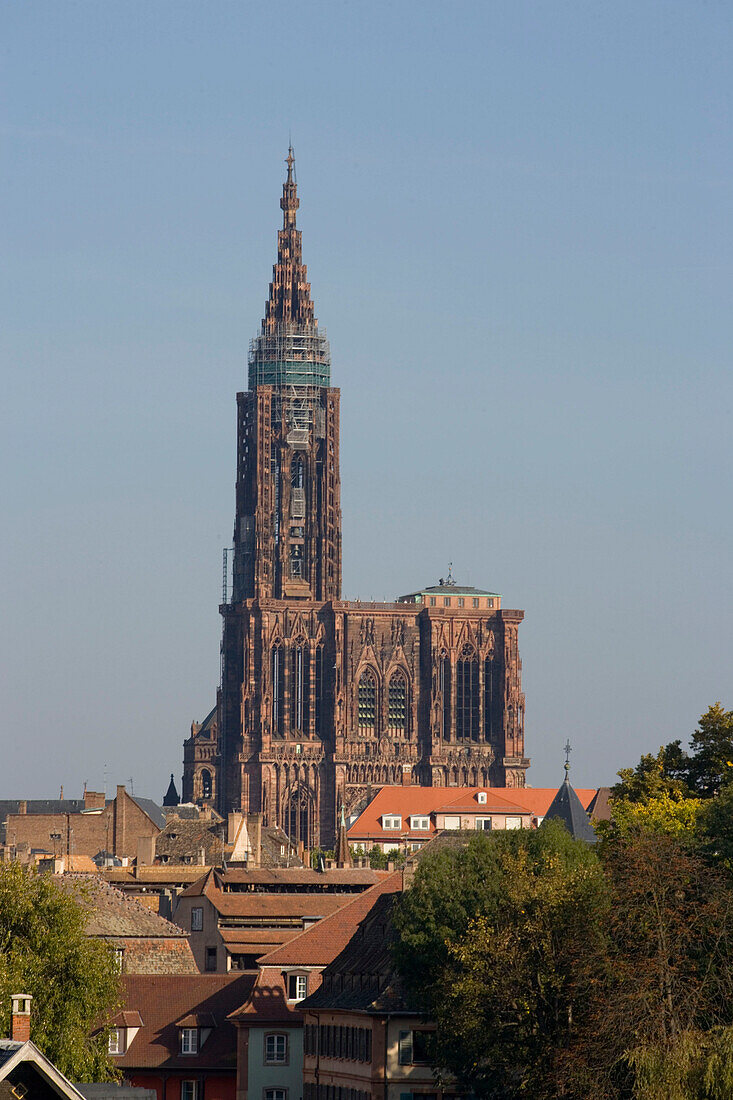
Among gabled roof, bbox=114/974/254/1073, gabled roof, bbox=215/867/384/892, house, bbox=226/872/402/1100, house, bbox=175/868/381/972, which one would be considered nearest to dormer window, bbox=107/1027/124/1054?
gabled roof, bbox=114/974/254/1073

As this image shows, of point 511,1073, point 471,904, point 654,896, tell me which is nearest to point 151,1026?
point 471,904

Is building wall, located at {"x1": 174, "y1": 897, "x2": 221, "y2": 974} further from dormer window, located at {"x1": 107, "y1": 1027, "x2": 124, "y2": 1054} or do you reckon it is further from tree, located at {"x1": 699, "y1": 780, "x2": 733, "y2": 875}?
tree, located at {"x1": 699, "y1": 780, "x2": 733, "y2": 875}

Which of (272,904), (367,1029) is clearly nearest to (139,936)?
(272,904)

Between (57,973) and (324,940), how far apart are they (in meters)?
23.9

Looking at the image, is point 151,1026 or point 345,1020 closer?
point 345,1020

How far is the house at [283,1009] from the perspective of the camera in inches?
4163

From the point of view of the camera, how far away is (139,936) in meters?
127

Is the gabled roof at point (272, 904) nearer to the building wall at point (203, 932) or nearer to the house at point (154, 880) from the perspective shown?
the building wall at point (203, 932)

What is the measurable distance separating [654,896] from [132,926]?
53369 mm

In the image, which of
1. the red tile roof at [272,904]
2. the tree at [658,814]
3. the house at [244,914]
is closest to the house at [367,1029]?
the tree at [658,814]

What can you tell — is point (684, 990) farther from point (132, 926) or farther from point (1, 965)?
point (132, 926)

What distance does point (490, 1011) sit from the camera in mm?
84625

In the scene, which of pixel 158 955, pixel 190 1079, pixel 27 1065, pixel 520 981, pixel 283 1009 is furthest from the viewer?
pixel 158 955

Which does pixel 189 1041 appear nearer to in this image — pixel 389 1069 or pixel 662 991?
pixel 389 1069
